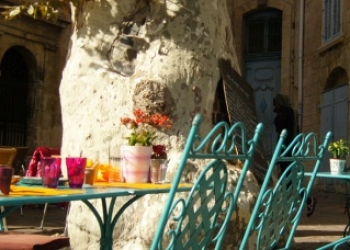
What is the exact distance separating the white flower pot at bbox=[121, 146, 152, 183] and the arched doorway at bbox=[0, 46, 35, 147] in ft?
34.5

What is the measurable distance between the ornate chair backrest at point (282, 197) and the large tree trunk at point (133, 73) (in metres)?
1.97

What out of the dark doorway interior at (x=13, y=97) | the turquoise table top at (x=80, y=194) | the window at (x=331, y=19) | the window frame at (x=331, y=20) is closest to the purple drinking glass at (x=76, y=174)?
the turquoise table top at (x=80, y=194)

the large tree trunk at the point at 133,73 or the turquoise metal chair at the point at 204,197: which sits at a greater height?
the large tree trunk at the point at 133,73

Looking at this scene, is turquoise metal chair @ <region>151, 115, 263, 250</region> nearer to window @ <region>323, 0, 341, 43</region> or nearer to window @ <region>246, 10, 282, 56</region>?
window @ <region>323, 0, 341, 43</region>

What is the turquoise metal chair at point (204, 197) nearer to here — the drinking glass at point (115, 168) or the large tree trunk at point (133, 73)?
the drinking glass at point (115, 168)

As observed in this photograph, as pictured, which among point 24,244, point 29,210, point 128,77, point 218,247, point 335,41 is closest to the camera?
point 218,247

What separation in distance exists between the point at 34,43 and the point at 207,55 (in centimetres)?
938

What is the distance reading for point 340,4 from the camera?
1734cm

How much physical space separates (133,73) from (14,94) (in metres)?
9.15

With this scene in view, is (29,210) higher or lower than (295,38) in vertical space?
lower

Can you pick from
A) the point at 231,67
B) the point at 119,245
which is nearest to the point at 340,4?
the point at 231,67

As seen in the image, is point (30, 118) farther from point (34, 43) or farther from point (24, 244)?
point (24, 244)

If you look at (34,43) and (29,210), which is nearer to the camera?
(29,210)

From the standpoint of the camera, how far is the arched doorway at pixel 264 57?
66.5 feet
